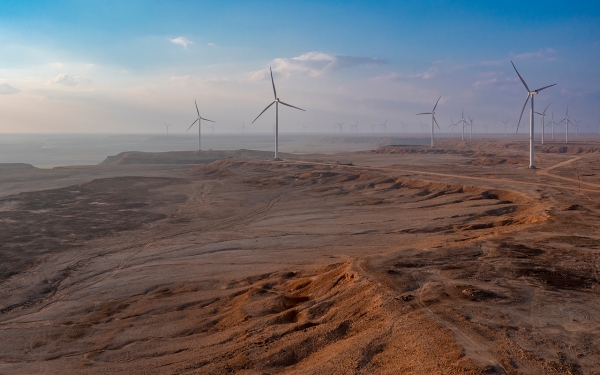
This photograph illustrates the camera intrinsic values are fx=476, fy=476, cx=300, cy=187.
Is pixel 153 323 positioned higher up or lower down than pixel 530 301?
lower down

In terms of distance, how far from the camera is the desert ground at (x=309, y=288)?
10.1 meters

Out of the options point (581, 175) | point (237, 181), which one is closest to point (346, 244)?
point (237, 181)

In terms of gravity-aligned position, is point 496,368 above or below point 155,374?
above

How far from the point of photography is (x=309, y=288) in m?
14.9

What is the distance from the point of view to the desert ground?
10109 millimetres

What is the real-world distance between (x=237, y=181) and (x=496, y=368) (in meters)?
45.8

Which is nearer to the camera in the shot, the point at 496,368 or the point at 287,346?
the point at 496,368

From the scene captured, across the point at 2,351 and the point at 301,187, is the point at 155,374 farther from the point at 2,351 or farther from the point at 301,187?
the point at 301,187

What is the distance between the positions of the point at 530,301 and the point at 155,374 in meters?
9.46

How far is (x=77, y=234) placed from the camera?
2698 cm

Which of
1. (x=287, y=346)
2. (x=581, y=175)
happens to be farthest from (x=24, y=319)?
(x=581, y=175)

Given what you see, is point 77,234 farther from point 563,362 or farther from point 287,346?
point 563,362

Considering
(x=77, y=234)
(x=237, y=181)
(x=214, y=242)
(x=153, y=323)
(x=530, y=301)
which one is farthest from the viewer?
(x=237, y=181)

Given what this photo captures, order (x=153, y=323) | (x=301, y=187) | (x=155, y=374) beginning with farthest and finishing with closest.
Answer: (x=301, y=187), (x=153, y=323), (x=155, y=374)
